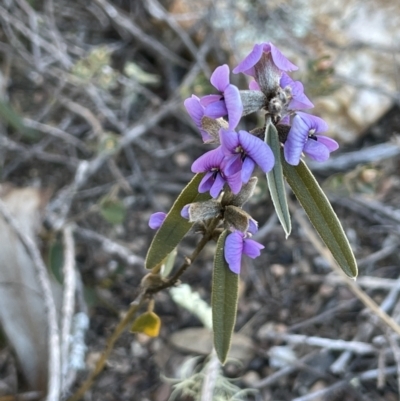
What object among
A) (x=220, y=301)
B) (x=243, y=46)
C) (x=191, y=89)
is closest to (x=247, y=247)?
(x=220, y=301)

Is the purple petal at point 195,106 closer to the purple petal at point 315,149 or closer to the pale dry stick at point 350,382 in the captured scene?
the purple petal at point 315,149

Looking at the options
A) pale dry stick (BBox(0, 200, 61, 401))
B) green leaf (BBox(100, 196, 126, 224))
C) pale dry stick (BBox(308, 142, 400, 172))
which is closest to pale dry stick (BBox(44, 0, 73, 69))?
green leaf (BBox(100, 196, 126, 224))

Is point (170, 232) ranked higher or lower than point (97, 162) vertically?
lower

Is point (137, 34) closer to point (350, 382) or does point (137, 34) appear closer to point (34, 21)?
point (34, 21)

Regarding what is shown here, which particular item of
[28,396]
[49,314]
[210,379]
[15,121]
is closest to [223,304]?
[210,379]

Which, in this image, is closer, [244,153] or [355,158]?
[244,153]

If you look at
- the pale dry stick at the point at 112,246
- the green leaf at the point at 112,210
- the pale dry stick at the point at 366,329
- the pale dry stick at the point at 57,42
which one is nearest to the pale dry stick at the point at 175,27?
the pale dry stick at the point at 57,42

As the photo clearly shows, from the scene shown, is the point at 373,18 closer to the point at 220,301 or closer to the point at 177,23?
the point at 177,23
